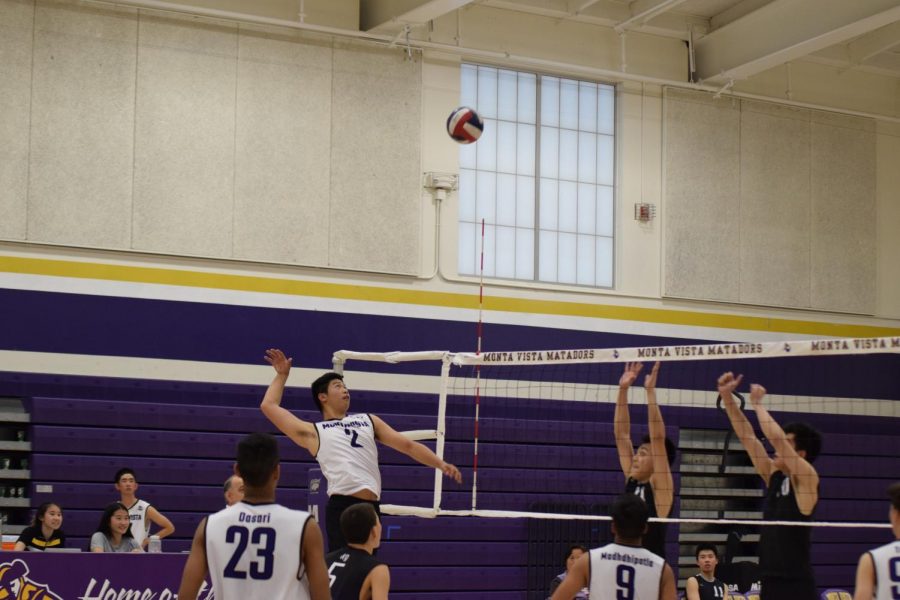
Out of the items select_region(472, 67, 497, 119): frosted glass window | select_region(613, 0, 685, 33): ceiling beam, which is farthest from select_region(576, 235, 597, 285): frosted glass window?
select_region(613, 0, 685, 33): ceiling beam

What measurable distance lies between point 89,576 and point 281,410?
2.65 metres

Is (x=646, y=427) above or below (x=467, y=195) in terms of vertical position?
below

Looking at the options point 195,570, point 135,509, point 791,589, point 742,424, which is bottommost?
point 135,509

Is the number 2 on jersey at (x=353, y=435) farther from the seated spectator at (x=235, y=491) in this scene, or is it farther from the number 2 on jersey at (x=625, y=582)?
the number 2 on jersey at (x=625, y=582)

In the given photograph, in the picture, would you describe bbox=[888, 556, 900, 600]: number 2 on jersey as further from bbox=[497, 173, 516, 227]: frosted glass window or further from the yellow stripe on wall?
bbox=[497, 173, 516, 227]: frosted glass window

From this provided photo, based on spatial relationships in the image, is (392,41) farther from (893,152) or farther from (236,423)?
(893,152)

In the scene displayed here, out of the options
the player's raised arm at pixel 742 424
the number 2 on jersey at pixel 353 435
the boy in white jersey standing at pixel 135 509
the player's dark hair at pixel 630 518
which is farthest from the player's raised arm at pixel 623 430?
the boy in white jersey standing at pixel 135 509

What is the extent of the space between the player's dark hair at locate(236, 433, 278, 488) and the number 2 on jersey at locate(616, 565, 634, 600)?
6.42 feet

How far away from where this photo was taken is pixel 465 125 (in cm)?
1223

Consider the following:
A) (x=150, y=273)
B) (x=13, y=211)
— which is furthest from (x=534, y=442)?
(x=13, y=211)

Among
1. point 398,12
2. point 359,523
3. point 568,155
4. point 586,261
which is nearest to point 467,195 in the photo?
point 568,155

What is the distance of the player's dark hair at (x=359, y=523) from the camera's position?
6.55 meters

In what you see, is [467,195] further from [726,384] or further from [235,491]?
[726,384]

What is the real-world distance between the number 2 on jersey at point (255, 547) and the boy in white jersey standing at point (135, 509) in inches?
303
